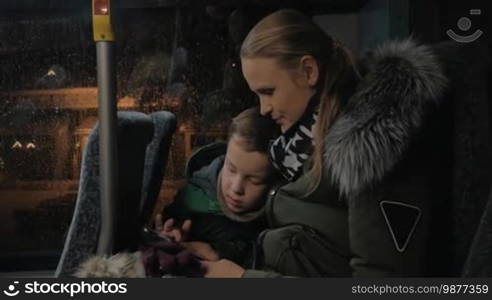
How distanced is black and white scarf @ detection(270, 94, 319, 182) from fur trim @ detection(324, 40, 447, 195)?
8 centimetres

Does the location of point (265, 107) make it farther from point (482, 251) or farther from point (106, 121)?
point (482, 251)

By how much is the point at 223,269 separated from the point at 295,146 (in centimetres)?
61

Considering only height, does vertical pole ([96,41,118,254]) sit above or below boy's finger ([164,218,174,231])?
above

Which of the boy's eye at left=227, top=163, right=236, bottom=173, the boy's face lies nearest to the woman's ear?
the boy's face

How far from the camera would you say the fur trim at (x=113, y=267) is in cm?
329

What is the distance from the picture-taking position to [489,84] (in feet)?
10.6

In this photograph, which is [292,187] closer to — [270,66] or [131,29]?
[270,66]

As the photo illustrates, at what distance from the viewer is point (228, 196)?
3283 millimetres

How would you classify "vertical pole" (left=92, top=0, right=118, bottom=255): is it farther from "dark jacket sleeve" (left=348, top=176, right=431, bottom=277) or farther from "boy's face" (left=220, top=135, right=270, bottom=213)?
"dark jacket sleeve" (left=348, top=176, right=431, bottom=277)

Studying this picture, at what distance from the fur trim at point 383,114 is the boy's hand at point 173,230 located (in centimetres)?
63

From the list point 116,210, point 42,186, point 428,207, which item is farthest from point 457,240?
point 42,186

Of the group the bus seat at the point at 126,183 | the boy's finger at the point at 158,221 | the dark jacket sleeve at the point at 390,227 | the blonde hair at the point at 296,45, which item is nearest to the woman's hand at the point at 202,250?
the boy's finger at the point at 158,221

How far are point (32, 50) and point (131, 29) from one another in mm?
412

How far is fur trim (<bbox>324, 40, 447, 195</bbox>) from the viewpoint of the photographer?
3189mm
